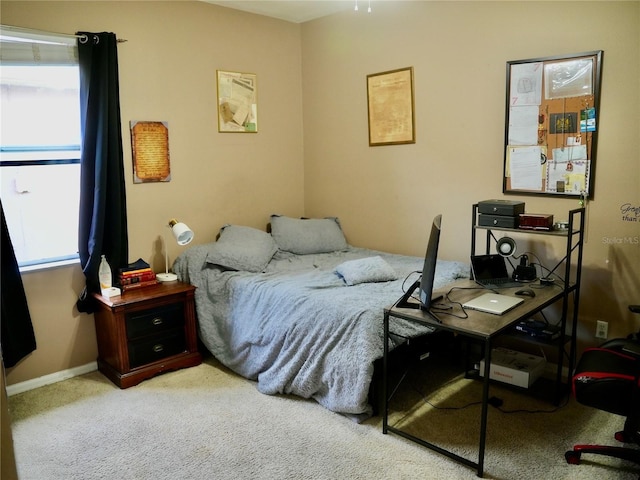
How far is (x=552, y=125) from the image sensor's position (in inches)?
117

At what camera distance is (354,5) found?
12.5ft

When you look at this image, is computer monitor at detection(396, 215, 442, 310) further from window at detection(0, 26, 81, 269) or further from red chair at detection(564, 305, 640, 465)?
window at detection(0, 26, 81, 269)

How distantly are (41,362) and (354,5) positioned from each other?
3377 millimetres

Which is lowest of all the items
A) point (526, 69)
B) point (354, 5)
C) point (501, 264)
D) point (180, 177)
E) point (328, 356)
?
point (328, 356)

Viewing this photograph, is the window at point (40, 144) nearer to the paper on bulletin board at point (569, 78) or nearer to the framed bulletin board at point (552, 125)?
the framed bulletin board at point (552, 125)

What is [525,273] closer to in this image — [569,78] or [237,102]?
[569,78]

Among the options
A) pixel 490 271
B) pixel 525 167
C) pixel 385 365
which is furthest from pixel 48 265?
pixel 525 167

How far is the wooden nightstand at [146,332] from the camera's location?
3061 mm

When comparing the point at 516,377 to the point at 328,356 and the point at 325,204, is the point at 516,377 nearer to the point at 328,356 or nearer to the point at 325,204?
the point at 328,356

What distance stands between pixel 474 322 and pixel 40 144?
9.04 ft

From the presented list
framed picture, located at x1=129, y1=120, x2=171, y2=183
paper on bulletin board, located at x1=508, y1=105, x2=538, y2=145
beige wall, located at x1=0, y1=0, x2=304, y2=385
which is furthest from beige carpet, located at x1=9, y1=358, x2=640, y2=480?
paper on bulletin board, located at x1=508, y1=105, x2=538, y2=145

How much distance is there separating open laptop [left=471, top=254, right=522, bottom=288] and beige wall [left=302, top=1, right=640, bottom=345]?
0.38 metres

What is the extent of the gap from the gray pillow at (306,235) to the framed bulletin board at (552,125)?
4.60ft

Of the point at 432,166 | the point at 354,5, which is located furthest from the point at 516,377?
the point at 354,5
